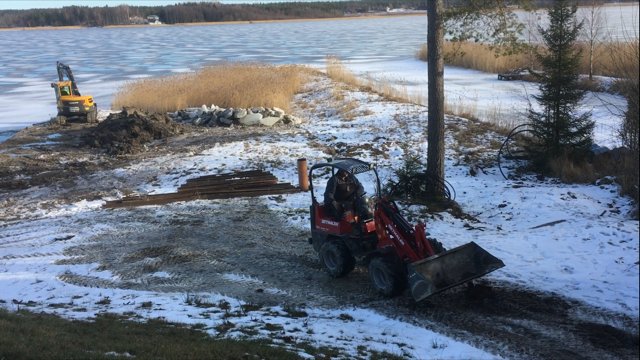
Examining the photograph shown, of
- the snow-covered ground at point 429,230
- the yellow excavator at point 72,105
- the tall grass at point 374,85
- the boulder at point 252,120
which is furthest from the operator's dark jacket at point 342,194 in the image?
the yellow excavator at point 72,105

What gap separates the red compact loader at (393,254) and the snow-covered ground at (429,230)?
0.60 meters

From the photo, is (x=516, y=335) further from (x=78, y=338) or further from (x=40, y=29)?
(x=40, y=29)

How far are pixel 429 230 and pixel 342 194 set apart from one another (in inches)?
99.8

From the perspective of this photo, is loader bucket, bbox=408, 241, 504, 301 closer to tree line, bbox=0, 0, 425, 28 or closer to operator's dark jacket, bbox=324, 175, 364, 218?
operator's dark jacket, bbox=324, 175, 364, 218

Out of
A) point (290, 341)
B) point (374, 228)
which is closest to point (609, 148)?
point (374, 228)

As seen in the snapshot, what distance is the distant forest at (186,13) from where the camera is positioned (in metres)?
Answer: 118

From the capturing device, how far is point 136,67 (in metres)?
42.9

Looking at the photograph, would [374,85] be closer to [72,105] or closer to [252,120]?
[252,120]

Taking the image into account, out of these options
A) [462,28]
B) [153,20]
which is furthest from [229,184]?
[153,20]

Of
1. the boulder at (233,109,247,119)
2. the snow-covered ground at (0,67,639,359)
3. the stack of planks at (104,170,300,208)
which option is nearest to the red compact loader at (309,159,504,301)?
the snow-covered ground at (0,67,639,359)

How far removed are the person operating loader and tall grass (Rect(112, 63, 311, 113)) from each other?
50.7ft

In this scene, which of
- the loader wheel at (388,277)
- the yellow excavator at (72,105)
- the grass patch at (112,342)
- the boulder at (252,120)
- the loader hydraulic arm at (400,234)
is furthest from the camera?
the yellow excavator at (72,105)

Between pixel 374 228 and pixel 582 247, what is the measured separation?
11.2 feet

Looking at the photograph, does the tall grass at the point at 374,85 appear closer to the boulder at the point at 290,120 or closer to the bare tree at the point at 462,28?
the boulder at the point at 290,120
